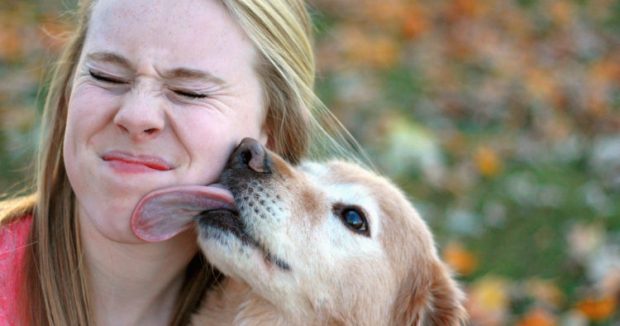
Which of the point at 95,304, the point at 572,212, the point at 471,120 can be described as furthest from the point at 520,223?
the point at 95,304

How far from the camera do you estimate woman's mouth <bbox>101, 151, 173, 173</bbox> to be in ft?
9.30

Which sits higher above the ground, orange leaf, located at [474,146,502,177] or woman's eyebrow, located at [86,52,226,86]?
woman's eyebrow, located at [86,52,226,86]

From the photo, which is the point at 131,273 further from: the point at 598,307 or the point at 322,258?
the point at 598,307

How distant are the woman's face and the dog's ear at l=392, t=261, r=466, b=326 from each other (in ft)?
2.67

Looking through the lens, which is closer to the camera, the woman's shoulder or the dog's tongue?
the dog's tongue

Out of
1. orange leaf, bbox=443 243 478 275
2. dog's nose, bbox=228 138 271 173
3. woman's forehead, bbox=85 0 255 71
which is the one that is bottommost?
orange leaf, bbox=443 243 478 275

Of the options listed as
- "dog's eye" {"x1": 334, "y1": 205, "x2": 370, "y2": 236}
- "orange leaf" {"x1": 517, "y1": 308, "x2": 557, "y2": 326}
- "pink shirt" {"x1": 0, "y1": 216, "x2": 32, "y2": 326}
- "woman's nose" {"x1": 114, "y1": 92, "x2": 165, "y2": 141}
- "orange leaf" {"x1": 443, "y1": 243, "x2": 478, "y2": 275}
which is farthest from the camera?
"orange leaf" {"x1": 443, "y1": 243, "x2": 478, "y2": 275}

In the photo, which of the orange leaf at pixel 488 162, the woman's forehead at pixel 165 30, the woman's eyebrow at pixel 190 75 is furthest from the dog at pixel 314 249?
the orange leaf at pixel 488 162

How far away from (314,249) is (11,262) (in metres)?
1.01

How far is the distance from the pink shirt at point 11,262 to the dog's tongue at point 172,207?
0.55 m

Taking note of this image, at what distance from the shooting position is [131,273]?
3186 millimetres

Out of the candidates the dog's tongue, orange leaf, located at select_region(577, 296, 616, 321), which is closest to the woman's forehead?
the dog's tongue

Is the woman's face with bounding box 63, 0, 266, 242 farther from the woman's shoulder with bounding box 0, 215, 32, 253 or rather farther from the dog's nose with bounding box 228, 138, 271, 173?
the woman's shoulder with bounding box 0, 215, 32, 253

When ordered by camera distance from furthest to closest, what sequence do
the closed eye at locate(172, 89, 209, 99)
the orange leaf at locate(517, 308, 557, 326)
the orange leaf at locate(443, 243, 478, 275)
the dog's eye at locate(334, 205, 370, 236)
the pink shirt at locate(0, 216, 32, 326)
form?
the orange leaf at locate(443, 243, 478, 275) < the orange leaf at locate(517, 308, 557, 326) < the dog's eye at locate(334, 205, 370, 236) < the pink shirt at locate(0, 216, 32, 326) < the closed eye at locate(172, 89, 209, 99)
